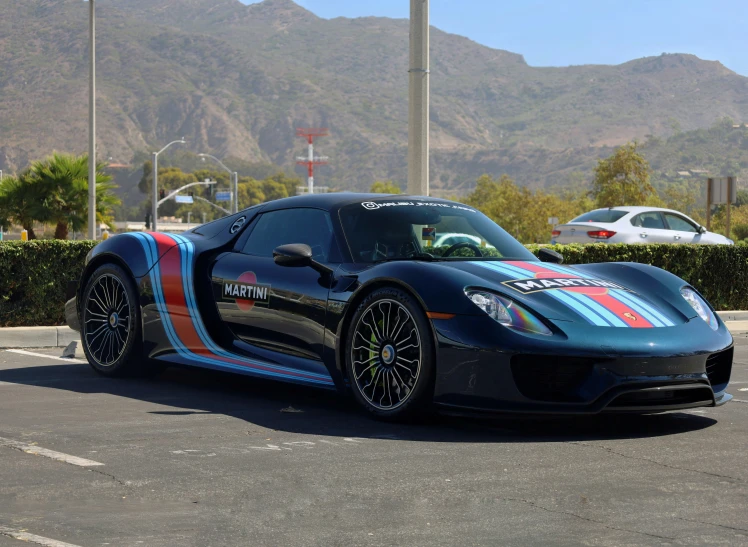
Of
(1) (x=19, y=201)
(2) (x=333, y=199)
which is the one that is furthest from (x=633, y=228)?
(2) (x=333, y=199)

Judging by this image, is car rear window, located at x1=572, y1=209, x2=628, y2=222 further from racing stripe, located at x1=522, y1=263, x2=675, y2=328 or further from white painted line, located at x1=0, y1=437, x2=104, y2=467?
white painted line, located at x1=0, y1=437, x2=104, y2=467

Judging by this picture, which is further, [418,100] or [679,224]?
[679,224]

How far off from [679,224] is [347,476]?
1862 cm

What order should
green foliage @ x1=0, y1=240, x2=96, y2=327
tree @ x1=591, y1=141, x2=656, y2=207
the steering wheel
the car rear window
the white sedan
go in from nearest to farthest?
the steering wheel, green foliage @ x1=0, y1=240, x2=96, y2=327, the white sedan, the car rear window, tree @ x1=591, y1=141, x2=656, y2=207

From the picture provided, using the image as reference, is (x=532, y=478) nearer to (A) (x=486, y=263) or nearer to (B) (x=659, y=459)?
(B) (x=659, y=459)

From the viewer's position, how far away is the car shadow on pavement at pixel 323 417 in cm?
581

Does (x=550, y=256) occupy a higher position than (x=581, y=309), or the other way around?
(x=550, y=256)

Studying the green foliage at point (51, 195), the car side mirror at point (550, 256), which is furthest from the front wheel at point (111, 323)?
the green foliage at point (51, 195)

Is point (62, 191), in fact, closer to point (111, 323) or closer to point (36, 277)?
point (36, 277)

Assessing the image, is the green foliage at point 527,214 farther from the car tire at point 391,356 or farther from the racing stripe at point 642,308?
the car tire at point 391,356

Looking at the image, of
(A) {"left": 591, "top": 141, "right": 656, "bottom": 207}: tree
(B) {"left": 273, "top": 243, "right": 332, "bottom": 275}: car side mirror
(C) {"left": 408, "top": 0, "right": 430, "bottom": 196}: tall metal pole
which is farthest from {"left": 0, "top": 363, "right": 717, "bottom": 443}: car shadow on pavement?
(A) {"left": 591, "top": 141, "right": 656, "bottom": 207}: tree

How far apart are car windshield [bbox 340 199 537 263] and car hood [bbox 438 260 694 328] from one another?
0.28m

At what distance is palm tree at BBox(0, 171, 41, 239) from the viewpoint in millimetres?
17522

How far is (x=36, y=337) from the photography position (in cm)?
1055
